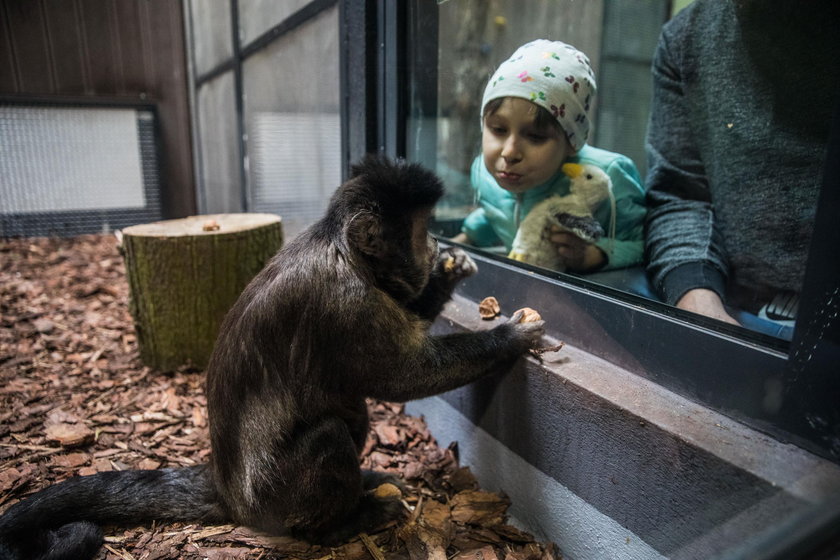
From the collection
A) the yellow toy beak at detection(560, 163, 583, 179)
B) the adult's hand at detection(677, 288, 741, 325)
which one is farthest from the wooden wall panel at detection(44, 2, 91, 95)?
the adult's hand at detection(677, 288, 741, 325)

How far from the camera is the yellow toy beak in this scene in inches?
107

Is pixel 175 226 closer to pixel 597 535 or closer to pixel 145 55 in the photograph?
pixel 145 55

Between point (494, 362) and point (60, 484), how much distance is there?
205 centimetres

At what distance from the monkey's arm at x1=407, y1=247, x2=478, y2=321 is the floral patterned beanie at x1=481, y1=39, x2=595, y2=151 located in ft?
2.80

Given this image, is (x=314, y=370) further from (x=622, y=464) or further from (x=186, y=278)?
(x=186, y=278)

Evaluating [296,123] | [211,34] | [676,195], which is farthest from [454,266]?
[211,34]

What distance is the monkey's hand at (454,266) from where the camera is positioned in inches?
110

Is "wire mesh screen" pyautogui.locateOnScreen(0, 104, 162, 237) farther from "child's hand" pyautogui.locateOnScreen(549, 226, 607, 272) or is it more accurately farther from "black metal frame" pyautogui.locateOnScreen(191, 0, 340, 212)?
"child's hand" pyautogui.locateOnScreen(549, 226, 607, 272)

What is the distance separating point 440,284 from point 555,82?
1145 mm

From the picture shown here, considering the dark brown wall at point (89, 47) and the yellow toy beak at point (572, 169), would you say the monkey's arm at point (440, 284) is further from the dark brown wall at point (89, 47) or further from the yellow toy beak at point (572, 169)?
the dark brown wall at point (89, 47)

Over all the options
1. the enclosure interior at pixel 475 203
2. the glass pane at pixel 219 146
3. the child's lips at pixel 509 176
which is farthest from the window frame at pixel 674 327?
the glass pane at pixel 219 146

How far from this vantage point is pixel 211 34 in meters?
6.54

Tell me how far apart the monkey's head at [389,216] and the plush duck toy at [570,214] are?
0.71 m

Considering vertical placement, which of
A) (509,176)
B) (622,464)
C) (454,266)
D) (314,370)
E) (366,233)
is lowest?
(622,464)
